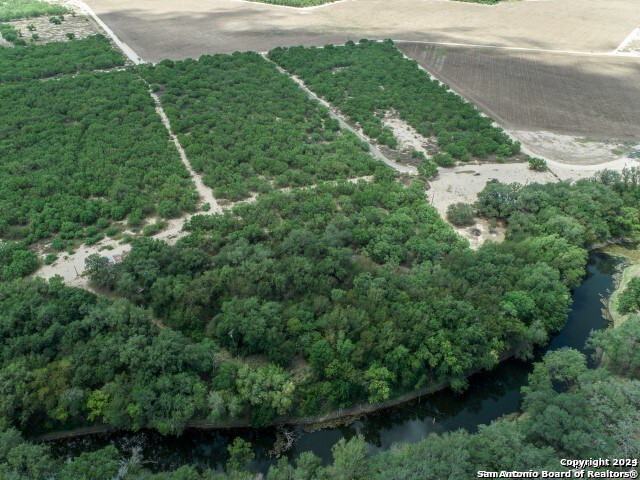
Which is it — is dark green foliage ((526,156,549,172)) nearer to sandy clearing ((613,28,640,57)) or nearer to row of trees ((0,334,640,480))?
row of trees ((0,334,640,480))

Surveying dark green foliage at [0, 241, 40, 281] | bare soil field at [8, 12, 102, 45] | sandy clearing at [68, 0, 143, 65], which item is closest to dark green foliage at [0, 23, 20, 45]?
bare soil field at [8, 12, 102, 45]

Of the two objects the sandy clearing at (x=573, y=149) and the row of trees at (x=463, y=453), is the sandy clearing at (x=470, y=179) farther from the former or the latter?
the row of trees at (x=463, y=453)

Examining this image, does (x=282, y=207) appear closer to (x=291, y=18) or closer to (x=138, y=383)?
(x=138, y=383)

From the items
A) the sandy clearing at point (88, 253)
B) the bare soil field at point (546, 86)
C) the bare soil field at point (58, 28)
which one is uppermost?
the bare soil field at point (58, 28)

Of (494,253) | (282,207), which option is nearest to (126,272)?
(282,207)

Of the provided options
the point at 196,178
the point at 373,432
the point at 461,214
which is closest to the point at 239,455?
the point at 373,432

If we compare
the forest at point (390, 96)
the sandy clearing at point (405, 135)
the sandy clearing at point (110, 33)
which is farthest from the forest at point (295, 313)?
the sandy clearing at point (110, 33)
